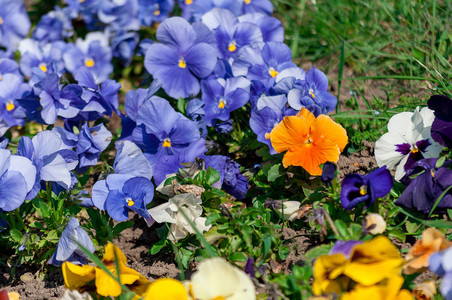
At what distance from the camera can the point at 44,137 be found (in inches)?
91.0

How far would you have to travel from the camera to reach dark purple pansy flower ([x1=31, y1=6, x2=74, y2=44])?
153 inches

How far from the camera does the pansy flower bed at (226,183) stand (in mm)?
1751

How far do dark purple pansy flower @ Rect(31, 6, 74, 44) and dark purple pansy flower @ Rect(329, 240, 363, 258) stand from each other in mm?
2896

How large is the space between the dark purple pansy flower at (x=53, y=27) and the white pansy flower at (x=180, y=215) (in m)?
2.19

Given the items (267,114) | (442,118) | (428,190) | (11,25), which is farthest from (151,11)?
(428,190)

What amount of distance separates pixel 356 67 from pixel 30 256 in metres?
2.11

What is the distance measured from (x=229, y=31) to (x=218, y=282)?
1.72 meters

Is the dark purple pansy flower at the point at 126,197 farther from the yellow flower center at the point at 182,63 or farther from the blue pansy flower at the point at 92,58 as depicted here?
the blue pansy flower at the point at 92,58

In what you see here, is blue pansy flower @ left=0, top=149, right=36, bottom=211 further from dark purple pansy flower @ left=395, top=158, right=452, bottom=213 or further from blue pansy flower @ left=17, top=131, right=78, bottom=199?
dark purple pansy flower @ left=395, top=158, right=452, bottom=213

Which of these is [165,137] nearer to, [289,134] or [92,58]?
[289,134]

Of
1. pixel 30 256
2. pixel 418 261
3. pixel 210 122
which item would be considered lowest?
pixel 30 256

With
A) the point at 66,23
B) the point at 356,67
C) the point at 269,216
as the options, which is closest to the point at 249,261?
the point at 269,216

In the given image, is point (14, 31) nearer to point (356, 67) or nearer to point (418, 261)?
point (356, 67)

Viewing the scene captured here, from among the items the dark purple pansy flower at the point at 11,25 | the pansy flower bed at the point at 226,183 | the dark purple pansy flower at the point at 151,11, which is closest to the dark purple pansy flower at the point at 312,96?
the pansy flower bed at the point at 226,183
